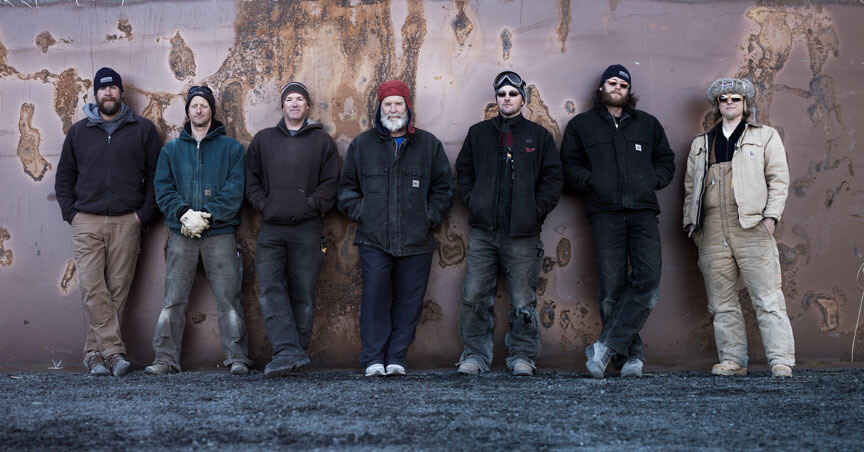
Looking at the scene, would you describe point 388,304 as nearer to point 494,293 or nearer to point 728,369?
point 494,293

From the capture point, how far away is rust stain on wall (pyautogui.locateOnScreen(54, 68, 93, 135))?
18.4 feet

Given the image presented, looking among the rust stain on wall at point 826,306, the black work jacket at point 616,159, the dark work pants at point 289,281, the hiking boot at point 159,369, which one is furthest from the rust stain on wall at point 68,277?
the rust stain on wall at point 826,306

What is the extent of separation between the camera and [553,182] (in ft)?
16.6

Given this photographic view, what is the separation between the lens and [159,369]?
5098 millimetres

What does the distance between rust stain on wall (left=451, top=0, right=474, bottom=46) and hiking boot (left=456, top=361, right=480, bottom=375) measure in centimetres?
222

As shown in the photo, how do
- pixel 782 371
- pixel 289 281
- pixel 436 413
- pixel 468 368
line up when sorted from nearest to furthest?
pixel 436 413 → pixel 782 371 → pixel 468 368 → pixel 289 281

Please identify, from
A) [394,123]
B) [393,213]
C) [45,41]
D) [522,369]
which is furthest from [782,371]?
[45,41]

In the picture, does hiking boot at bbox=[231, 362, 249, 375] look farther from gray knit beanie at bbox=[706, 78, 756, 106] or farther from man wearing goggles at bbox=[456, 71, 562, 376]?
gray knit beanie at bbox=[706, 78, 756, 106]

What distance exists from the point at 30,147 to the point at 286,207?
6.90 feet

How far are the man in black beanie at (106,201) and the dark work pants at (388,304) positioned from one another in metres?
1.62

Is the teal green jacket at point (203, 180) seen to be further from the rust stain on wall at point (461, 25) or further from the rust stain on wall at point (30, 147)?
the rust stain on wall at point (461, 25)

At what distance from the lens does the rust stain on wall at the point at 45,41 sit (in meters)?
5.66

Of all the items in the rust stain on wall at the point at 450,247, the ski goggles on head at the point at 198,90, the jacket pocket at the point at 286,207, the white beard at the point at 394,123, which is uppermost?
the ski goggles on head at the point at 198,90

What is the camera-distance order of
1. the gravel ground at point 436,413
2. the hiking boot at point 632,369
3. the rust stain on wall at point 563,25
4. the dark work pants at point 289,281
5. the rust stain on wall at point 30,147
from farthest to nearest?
the rust stain on wall at point 30,147 → the rust stain on wall at point 563,25 → the dark work pants at point 289,281 → the hiking boot at point 632,369 → the gravel ground at point 436,413
